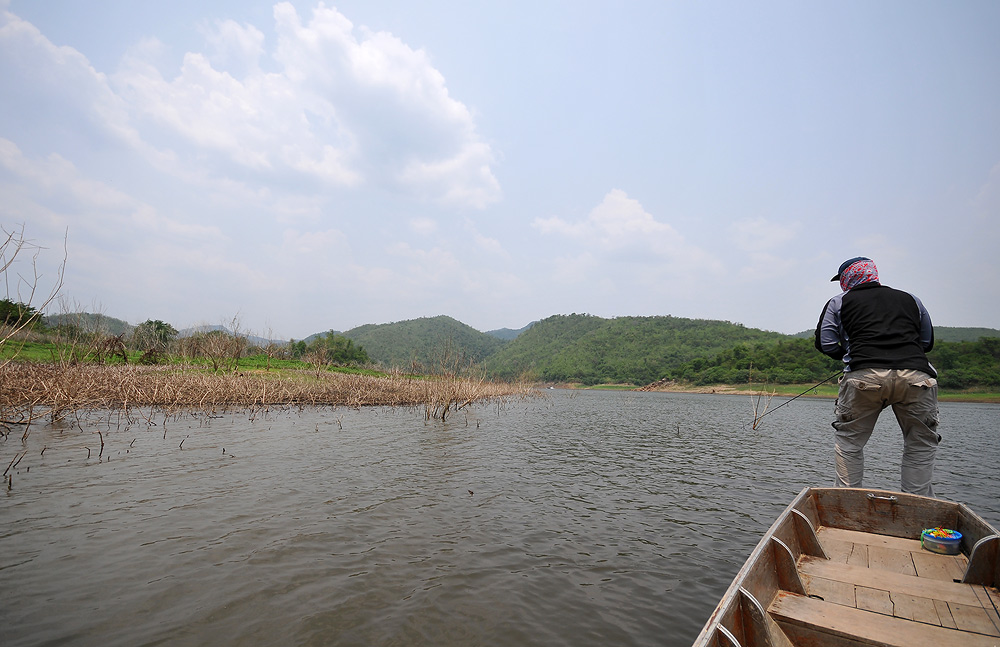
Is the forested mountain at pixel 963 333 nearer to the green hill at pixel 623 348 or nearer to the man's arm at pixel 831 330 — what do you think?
the green hill at pixel 623 348

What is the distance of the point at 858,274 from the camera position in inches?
209

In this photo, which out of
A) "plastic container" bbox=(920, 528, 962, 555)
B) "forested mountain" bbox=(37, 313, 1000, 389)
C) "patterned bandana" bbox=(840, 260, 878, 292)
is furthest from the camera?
"forested mountain" bbox=(37, 313, 1000, 389)

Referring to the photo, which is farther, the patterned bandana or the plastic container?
the patterned bandana

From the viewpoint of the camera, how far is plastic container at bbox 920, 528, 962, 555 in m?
3.90

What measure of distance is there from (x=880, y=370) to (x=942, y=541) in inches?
66.3

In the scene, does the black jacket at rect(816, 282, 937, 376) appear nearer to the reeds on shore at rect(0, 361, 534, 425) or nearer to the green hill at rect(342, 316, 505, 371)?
the reeds on shore at rect(0, 361, 534, 425)

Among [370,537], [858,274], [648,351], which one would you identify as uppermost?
[648,351]

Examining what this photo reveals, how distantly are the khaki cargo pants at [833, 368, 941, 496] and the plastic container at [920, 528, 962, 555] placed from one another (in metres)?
0.84

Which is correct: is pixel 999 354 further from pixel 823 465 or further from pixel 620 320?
pixel 620 320

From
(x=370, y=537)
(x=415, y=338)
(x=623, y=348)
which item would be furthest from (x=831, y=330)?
(x=415, y=338)

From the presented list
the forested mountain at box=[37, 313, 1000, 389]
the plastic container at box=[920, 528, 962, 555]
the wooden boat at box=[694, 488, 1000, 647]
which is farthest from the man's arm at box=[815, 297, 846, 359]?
the forested mountain at box=[37, 313, 1000, 389]

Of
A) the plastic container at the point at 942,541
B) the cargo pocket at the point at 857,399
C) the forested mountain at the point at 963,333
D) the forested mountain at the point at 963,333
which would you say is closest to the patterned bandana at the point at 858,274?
the cargo pocket at the point at 857,399

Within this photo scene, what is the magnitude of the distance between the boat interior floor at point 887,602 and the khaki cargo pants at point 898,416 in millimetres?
1124

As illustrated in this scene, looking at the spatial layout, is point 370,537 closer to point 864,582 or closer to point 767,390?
point 864,582
